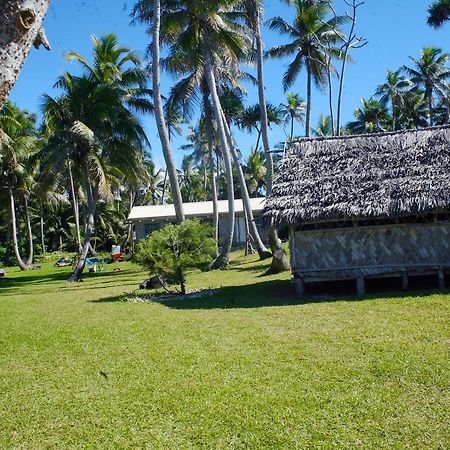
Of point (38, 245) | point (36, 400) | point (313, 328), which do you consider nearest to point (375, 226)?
point (313, 328)

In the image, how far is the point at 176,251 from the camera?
13414 mm

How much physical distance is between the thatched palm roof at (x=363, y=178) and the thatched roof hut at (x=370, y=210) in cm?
2

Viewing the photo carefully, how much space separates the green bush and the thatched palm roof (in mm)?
2351

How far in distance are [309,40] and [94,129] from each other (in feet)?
40.0

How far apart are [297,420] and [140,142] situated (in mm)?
19505

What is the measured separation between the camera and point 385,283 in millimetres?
13367

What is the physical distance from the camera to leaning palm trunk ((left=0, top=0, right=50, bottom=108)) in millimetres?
2135

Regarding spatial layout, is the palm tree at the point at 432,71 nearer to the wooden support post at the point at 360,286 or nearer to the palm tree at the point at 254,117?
the palm tree at the point at 254,117

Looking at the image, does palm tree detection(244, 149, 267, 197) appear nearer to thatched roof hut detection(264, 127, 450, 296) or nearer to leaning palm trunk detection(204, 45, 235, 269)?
leaning palm trunk detection(204, 45, 235, 269)

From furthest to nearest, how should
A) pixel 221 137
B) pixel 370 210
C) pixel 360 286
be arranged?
pixel 221 137 < pixel 360 286 < pixel 370 210

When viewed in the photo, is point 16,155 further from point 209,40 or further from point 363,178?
point 363,178

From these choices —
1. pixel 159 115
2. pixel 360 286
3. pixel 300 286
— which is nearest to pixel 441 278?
pixel 360 286

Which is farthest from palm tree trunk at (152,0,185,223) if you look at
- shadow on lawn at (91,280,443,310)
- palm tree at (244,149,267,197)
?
palm tree at (244,149,267,197)

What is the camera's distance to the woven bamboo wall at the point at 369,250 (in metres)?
11.7
